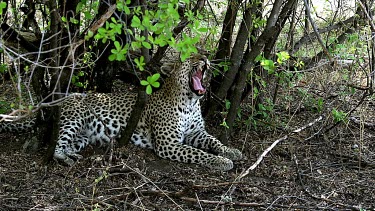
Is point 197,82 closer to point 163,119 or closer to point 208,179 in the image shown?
point 163,119

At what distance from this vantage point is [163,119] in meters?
7.67

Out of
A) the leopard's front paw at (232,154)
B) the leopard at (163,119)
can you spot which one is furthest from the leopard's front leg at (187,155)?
the leopard's front paw at (232,154)

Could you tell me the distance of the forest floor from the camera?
5625mm

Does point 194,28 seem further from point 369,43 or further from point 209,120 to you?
point 209,120

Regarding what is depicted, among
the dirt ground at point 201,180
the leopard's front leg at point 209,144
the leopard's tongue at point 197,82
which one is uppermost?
the leopard's tongue at point 197,82

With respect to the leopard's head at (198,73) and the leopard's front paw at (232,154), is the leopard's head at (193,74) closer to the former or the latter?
the leopard's head at (198,73)

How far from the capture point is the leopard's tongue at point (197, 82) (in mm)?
7531

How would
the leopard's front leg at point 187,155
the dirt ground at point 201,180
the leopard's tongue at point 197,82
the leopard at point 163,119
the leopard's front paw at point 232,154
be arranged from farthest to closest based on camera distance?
the leopard's tongue at point 197,82 → the leopard at point 163,119 → the leopard's front paw at point 232,154 → the leopard's front leg at point 187,155 → the dirt ground at point 201,180

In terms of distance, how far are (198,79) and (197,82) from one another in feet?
0.16

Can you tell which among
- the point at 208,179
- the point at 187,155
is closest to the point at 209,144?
the point at 187,155

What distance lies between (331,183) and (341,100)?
218 centimetres

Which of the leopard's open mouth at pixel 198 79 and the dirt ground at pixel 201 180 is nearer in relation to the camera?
the dirt ground at pixel 201 180

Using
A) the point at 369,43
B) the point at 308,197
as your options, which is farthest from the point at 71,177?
the point at 369,43

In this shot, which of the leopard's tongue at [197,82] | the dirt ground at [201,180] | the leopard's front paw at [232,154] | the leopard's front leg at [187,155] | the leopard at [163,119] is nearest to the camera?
the dirt ground at [201,180]
